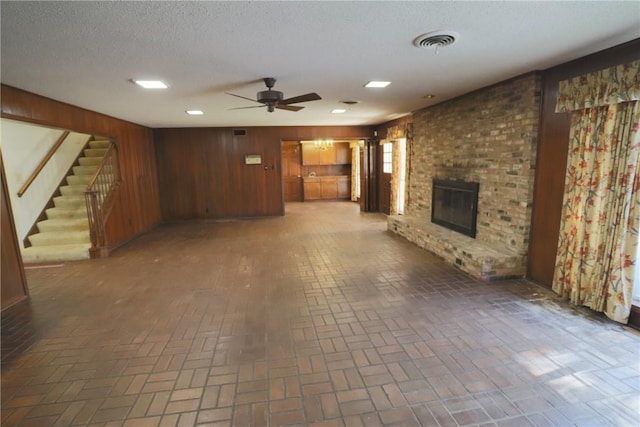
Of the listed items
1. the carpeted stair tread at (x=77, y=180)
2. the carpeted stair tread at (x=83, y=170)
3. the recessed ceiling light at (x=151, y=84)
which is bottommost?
the carpeted stair tread at (x=77, y=180)

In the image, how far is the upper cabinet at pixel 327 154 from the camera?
11.0 metres

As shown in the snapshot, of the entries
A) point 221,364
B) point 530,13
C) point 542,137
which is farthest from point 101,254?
point 542,137

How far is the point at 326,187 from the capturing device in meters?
11.3

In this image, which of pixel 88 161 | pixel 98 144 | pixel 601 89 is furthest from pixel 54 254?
pixel 601 89

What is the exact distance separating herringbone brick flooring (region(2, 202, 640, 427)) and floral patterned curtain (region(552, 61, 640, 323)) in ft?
0.90

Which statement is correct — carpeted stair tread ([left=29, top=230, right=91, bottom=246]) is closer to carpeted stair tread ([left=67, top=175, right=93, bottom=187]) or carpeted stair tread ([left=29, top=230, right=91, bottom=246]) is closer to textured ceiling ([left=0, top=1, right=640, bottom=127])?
carpeted stair tread ([left=67, top=175, right=93, bottom=187])

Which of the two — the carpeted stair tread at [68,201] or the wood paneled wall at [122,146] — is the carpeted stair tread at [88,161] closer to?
the wood paneled wall at [122,146]

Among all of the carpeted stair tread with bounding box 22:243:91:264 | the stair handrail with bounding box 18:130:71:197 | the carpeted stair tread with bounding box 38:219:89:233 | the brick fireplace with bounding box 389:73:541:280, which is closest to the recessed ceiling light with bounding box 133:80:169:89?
the carpeted stair tread with bounding box 22:243:91:264

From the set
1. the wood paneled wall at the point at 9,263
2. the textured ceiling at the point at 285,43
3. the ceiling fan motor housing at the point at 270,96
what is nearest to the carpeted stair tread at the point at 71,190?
the textured ceiling at the point at 285,43

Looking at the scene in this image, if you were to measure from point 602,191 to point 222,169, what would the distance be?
7240 mm

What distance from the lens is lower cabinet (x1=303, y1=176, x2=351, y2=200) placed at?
36.7 feet

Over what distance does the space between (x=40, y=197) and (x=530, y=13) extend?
24.1 feet

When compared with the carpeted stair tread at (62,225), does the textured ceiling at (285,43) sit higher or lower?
higher

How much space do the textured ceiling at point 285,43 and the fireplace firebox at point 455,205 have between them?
1.48 m
